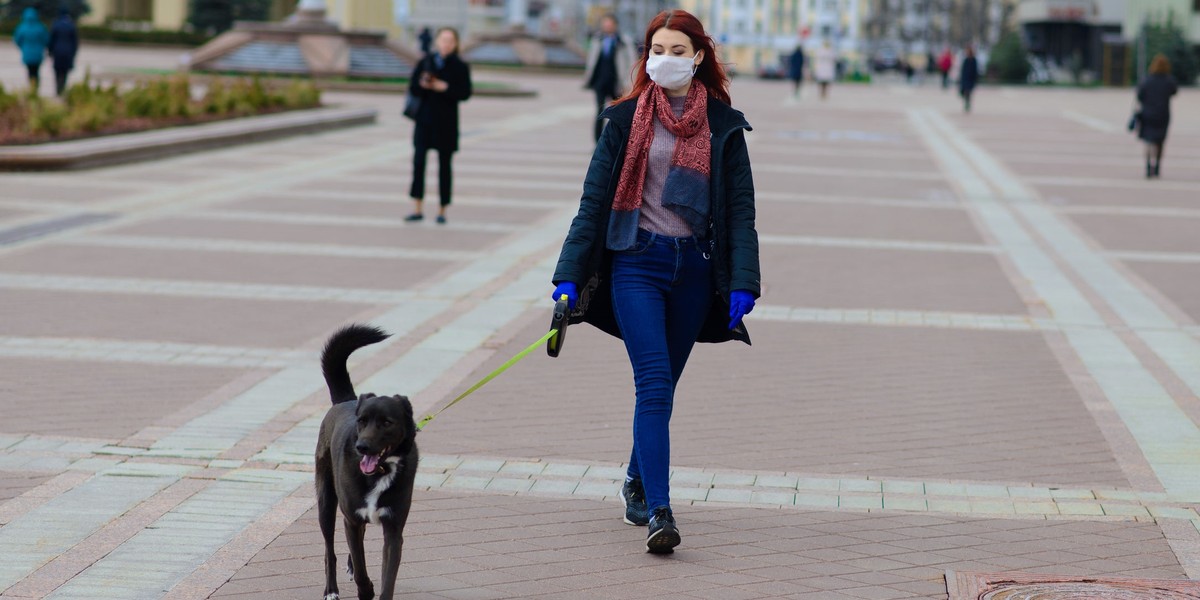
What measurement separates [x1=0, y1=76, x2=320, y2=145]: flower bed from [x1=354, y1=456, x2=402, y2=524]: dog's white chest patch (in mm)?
16708

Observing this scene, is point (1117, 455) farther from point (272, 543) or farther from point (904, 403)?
point (272, 543)

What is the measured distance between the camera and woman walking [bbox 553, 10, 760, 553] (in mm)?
5328

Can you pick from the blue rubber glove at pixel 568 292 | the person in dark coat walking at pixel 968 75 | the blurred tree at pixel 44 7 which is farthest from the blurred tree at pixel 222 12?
the blue rubber glove at pixel 568 292

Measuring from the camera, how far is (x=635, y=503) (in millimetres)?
5688

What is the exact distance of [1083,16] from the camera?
88.1 meters

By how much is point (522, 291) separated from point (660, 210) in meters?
5.72

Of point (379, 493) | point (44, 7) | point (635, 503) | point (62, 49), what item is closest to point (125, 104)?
point (62, 49)

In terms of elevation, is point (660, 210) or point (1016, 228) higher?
point (660, 210)

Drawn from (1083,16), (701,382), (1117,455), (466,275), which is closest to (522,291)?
(466,275)

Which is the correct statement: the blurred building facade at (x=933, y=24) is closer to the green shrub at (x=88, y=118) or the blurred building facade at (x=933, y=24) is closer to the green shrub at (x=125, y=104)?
the green shrub at (x=125, y=104)

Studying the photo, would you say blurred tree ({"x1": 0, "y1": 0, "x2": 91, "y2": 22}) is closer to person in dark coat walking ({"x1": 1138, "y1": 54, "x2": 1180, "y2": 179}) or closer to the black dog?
person in dark coat walking ({"x1": 1138, "y1": 54, "x2": 1180, "y2": 179})

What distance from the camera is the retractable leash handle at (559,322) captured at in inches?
201

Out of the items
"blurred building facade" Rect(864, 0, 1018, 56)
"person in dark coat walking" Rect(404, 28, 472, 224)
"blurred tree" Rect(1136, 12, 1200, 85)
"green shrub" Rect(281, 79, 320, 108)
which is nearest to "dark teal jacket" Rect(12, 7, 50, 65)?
"green shrub" Rect(281, 79, 320, 108)

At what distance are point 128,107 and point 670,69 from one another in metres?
20.2
